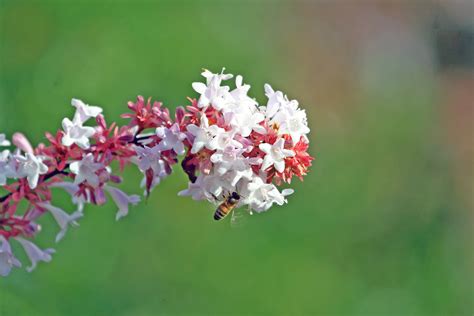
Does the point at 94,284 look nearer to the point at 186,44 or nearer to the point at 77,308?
the point at 77,308

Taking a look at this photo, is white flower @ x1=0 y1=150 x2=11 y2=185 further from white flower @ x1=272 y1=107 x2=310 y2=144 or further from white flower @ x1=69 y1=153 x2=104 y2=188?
white flower @ x1=272 y1=107 x2=310 y2=144

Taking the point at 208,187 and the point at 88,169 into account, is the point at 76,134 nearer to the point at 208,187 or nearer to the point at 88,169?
the point at 88,169

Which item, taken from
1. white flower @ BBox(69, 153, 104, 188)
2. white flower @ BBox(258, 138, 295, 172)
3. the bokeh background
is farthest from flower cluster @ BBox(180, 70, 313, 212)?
the bokeh background

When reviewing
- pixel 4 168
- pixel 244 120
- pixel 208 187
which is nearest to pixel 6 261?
pixel 4 168

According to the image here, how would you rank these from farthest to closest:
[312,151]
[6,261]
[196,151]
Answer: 1. [312,151]
2. [6,261]
3. [196,151]

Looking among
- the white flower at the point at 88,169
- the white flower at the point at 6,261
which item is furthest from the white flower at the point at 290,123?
the white flower at the point at 6,261

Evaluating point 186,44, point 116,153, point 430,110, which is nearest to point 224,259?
point 186,44
